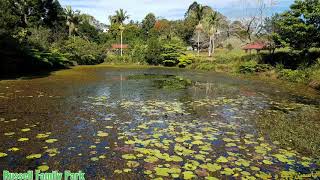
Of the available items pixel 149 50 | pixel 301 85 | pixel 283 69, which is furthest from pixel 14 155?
pixel 149 50

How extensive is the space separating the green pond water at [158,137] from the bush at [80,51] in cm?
2922

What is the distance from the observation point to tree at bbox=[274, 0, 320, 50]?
25250mm

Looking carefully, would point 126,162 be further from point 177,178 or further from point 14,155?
point 14,155

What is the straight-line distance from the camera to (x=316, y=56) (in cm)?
2662

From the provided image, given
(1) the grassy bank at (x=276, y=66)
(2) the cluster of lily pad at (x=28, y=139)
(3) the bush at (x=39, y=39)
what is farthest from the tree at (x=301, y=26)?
(3) the bush at (x=39, y=39)

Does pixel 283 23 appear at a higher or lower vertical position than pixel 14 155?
higher

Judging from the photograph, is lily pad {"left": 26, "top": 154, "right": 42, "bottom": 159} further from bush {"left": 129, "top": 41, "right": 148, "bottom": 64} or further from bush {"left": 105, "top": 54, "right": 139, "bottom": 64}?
bush {"left": 105, "top": 54, "right": 139, "bottom": 64}

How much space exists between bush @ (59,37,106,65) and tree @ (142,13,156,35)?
110 ft

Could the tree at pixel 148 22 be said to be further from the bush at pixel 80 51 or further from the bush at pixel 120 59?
the bush at pixel 80 51

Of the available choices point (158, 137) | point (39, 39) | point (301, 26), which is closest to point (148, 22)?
point (39, 39)

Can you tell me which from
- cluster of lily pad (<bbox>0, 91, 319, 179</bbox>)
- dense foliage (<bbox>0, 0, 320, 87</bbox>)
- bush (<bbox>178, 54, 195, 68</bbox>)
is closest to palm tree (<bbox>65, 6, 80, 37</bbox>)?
dense foliage (<bbox>0, 0, 320, 87</bbox>)

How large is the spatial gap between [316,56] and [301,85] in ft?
21.6

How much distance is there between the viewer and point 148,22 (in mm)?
82562

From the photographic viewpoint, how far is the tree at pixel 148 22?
80.5 m
